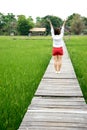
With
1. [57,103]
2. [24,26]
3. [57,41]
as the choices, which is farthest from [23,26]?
[57,103]

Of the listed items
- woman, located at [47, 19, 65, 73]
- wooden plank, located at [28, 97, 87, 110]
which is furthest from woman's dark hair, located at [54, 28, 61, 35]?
wooden plank, located at [28, 97, 87, 110]

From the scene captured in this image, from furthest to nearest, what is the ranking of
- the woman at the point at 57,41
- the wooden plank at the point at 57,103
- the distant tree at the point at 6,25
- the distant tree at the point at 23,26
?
→ 1. the distant tree at the point at 6,25
2. the distant tree at the point at 23,26
3. the woman at the point at 57,41
4. the wooden plank at the point at 57,103

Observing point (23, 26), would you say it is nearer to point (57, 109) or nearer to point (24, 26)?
point (24, 26)

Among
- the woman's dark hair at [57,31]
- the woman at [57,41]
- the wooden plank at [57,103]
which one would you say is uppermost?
the woman's dark hair at [57,31]

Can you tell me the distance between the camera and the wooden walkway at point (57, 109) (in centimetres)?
496

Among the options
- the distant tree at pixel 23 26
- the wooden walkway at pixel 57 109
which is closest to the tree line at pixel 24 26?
the distant tree at pixel 23 26

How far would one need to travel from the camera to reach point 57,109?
5898mm

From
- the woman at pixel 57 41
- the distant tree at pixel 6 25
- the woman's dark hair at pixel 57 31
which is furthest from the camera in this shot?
the distant tree at pixel 6 25

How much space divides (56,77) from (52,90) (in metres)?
2.15

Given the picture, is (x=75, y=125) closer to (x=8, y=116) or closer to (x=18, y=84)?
(x=8, y=116)

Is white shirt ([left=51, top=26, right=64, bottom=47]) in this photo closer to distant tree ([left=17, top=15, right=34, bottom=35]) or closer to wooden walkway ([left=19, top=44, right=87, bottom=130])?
wooden walkway ([left=19, top=44, right=87, bottom=130])

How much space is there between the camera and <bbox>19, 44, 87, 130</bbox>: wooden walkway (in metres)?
4.96

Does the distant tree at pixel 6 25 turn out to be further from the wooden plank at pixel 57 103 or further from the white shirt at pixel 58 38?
the wooden plank at pixel 57 103

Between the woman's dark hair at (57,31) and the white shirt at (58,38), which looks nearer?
the woman's dark hair at (57,31)
